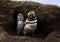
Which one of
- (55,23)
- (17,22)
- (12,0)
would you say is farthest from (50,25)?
(12,0)

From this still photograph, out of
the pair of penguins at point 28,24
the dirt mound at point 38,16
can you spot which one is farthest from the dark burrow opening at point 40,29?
the pair of penguins at point 28,24

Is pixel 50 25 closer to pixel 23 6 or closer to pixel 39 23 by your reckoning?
pixel 39 23

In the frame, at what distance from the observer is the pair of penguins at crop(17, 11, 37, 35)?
315cm

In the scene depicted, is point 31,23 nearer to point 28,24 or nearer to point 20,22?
point 28,24

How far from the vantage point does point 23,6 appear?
355 centimetres

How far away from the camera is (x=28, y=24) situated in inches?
125

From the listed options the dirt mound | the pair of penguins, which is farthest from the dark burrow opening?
the pair of penguins

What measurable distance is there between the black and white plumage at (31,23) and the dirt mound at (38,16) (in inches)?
6.1

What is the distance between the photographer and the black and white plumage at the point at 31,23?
3.14m

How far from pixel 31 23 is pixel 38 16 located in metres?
0.26

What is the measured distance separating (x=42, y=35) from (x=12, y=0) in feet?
3.07

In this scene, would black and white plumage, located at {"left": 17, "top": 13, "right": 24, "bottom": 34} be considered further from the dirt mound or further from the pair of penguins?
the dirt mound

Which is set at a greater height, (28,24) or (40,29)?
(28,24)

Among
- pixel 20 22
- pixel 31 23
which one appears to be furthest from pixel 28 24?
pixel 20 22
